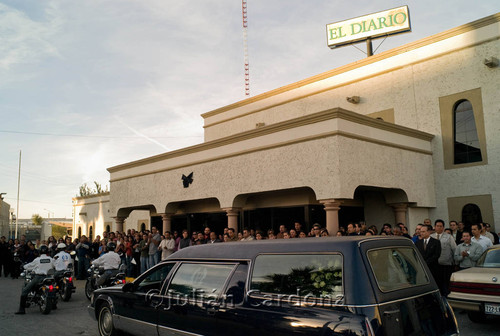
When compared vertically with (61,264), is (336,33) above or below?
above

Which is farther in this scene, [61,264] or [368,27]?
[368,27]

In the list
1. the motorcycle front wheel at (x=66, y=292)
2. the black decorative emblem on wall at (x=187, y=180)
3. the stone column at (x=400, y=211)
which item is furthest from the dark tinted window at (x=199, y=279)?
the black decorative emblem on wall at (x=187, y=180)

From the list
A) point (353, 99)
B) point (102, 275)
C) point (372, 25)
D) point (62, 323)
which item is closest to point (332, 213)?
point (102, 275)

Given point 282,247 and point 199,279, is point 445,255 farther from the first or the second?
point 199,279

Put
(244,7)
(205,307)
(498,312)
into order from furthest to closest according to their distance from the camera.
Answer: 1. (244,7)
2. (498,312)
3. (205,307)

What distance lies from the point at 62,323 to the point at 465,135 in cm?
1542

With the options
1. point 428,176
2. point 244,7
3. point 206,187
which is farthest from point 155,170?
point 244,7

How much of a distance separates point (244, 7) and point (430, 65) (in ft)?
98.4

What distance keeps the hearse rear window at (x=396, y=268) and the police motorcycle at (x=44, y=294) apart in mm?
8670

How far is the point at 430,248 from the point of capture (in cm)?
905

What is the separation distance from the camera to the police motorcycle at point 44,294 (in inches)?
396

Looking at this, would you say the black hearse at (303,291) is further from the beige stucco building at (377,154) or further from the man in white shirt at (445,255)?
the beige stucco building at (377,154)

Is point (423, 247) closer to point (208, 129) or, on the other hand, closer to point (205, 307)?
point (205, 307)

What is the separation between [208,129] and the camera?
26703 millimetres
